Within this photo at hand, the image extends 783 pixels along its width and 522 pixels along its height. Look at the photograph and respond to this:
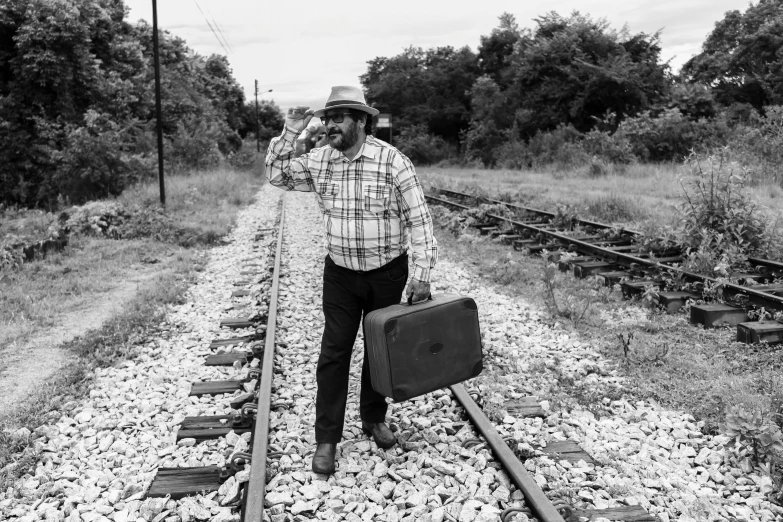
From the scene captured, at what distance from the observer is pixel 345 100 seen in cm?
349

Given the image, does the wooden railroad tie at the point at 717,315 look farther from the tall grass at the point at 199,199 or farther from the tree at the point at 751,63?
the tree at the point at 751,63

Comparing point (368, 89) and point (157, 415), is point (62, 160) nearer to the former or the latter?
point (157, 415)

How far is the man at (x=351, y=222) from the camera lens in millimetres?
3584

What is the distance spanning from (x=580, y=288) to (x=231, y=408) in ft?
15.1

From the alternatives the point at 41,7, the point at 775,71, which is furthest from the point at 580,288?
the point at 775,71

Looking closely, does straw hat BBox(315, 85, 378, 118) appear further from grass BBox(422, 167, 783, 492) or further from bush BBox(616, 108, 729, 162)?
bush BBox(616, 108, 729, 162)

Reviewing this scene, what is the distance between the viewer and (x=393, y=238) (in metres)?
3.71

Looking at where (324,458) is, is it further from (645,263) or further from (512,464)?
(645,263)

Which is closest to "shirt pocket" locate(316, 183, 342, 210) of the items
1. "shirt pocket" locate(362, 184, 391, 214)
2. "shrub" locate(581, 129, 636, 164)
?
"shirt pocket" locate(362, 184, 391, 214)

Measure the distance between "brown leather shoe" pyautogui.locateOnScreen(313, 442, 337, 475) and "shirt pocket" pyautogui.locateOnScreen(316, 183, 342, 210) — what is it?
1311mm

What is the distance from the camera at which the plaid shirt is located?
Result: 11.8 ft

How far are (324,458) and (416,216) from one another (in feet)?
4.58

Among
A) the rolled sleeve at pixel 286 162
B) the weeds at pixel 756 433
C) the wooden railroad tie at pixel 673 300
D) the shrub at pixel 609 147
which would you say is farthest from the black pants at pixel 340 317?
the shrub at pixel 609 147

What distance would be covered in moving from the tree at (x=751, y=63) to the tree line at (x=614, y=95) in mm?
46
